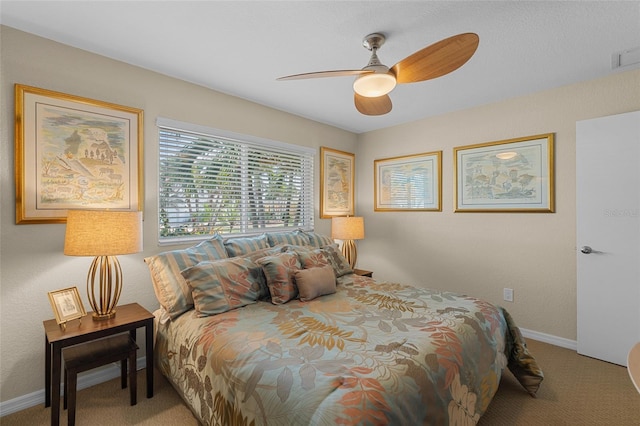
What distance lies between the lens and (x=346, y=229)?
3.62 meters

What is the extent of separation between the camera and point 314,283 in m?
2.27

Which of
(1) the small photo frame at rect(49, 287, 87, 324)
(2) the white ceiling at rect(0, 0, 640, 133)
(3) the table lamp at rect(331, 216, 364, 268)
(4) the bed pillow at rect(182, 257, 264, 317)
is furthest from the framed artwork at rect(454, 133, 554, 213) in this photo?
(1) the small photo frame at rect(49, 287, 87, 324)

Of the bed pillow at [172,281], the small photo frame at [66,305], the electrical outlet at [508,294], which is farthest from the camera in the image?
the electrical outlet at [508,294]

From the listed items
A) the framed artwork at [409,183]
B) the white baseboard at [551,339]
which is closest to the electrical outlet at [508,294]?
the white baseboard at [551,339]

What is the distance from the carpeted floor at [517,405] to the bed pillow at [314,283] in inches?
42.2

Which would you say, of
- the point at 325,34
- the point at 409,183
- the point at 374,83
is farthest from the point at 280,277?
the point at 409,183

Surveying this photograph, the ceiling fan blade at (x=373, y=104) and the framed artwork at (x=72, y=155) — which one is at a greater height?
the ceiling fan blade at (x=373, y=104)

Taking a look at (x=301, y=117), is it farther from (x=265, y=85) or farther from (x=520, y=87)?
(x=520, y=87)

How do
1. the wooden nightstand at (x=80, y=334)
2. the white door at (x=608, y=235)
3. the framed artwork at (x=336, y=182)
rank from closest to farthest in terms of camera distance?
1. the wooden nightstand at (x=80, y=334)
2. the white door at (x=608, y=235)
3. the framed artwork at (x=336, y=182)

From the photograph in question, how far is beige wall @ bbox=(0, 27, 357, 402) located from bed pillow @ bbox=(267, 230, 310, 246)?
998 millimetres

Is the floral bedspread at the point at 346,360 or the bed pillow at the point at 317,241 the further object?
the bed pillow at the point at 317,241

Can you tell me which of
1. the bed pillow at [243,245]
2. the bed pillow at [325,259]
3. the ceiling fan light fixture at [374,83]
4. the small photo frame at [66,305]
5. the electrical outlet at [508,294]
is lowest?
the electrical outlet at [508,294]

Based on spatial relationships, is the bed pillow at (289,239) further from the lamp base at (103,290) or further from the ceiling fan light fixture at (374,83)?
the ceiling fan light fixture at (374,83)

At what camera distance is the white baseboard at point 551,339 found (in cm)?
275
